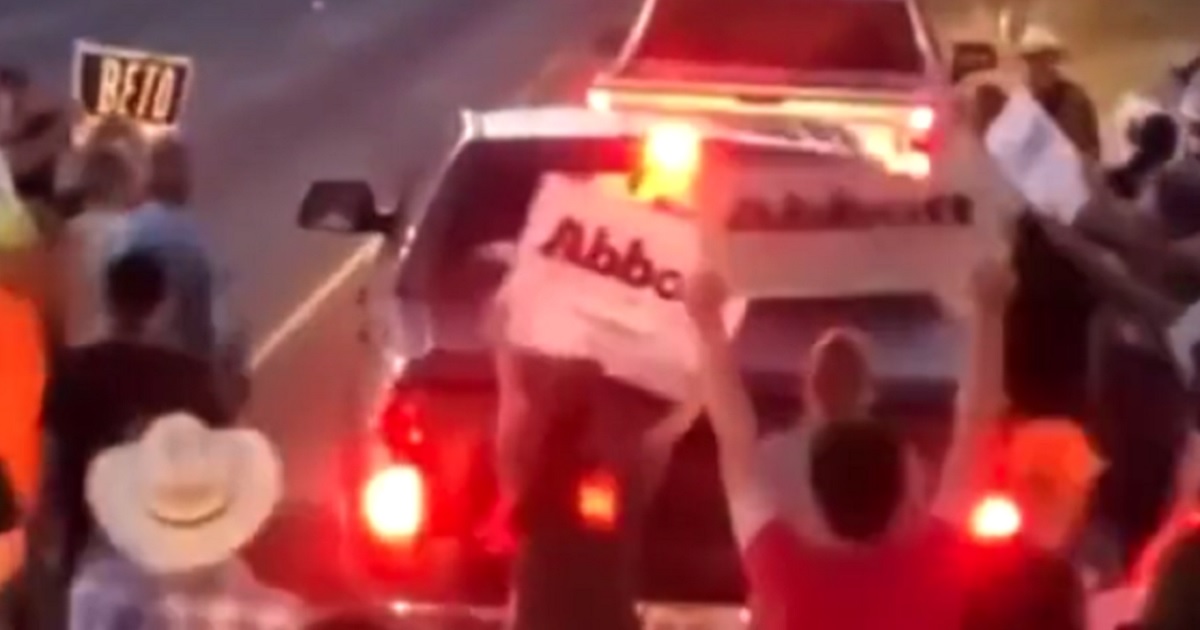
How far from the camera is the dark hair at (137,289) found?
12.0 feet

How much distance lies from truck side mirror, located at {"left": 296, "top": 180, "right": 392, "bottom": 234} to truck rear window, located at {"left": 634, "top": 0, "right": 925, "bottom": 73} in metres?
0.32

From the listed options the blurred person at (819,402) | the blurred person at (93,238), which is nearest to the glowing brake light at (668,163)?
the blurred person at (819,402)

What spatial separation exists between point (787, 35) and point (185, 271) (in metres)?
0.69

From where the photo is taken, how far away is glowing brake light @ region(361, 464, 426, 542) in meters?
3.54

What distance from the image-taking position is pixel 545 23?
144 inches

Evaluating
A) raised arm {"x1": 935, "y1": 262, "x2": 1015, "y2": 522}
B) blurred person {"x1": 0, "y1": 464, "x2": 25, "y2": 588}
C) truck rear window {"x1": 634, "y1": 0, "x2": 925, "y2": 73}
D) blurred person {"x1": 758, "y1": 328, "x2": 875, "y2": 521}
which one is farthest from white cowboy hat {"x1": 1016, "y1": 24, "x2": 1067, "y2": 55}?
blurred person {"x1": 0, "y1": 464, "x2": 25, "y2": 588}

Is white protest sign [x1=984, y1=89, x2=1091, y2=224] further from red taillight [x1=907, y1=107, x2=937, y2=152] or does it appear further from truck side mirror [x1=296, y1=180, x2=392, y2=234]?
truck side mirror [x1=296, y1=180, x2=392, y2=234]

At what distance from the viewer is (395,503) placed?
355 centimetres

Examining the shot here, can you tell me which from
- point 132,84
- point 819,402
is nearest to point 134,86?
point 132,84

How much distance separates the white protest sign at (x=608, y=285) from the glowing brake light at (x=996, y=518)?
33cm

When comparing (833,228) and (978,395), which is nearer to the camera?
(978,395)

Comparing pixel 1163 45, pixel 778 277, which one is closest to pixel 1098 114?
pixel 1163 45

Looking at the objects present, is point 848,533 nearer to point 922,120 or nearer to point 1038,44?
point 922,120

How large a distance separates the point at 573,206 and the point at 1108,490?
2.04ft
